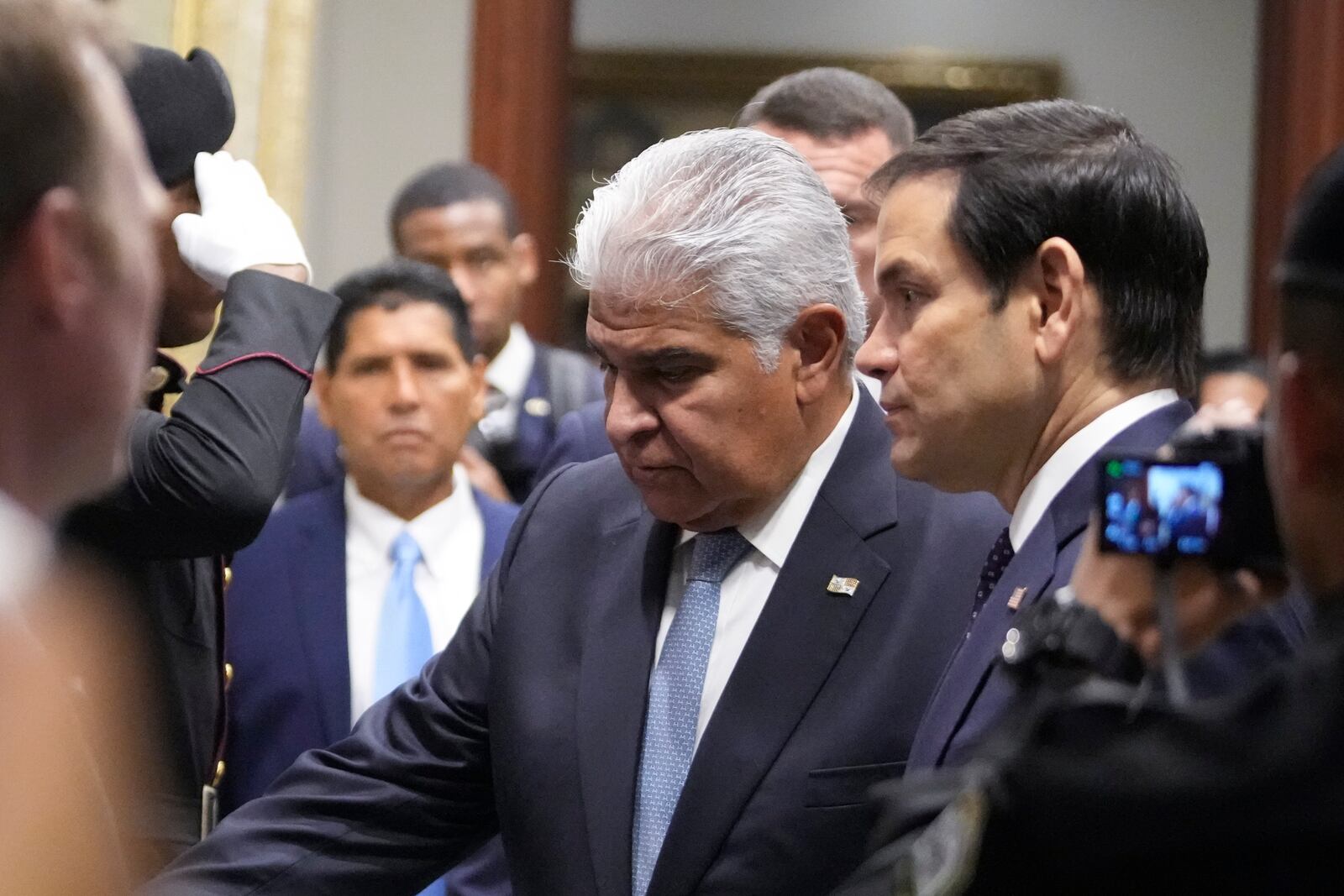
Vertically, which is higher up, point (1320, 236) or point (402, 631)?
point (1320, 236)

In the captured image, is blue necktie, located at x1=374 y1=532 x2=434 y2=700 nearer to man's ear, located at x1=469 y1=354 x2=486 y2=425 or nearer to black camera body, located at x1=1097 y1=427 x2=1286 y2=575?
man's ear, located at x1=469 y1=354 x2=486 y2=425

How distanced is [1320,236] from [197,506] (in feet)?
5.08

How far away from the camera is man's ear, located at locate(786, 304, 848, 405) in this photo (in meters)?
2.30

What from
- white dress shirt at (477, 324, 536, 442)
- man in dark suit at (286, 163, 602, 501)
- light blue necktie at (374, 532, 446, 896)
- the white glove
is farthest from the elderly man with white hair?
white dress shirt at (477, 324, 536, 442)

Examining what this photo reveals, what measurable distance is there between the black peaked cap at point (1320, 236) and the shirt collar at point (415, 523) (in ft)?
8.13

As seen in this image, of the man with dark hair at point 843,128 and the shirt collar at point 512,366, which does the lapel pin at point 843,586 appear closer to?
the man with dark hair at point 843,128

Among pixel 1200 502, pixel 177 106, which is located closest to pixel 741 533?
pixel 177 106

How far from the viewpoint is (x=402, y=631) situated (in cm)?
337

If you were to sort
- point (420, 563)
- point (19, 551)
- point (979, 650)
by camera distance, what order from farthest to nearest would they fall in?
point (420, 563) < point (979, 650) < point (19, 551)

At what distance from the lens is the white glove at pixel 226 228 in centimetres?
250

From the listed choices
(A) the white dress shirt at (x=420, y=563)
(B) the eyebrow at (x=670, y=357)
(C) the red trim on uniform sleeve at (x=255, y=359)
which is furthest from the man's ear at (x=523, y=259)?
(B) the eyebrow at (x=670, y=357)

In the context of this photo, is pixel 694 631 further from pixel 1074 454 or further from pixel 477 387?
pixel 477 387

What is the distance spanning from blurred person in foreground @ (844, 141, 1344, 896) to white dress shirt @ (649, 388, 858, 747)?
0.95 m

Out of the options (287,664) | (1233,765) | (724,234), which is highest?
(724,234)
